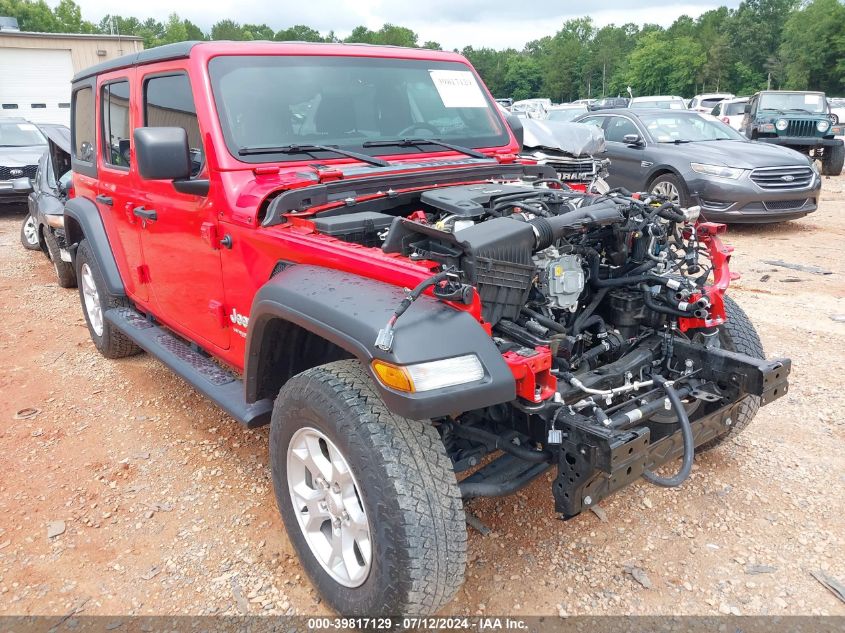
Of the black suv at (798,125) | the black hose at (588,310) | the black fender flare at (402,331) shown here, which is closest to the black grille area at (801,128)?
the black suv at (798,125)

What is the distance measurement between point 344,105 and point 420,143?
0.44 meters

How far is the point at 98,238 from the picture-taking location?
436cm

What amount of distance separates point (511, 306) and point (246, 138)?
156 centimetres

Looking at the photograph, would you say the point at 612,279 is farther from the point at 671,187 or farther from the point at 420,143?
the point at 671,187

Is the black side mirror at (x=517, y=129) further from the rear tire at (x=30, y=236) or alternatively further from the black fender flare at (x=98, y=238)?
the rear tire at (x=30, y=236)

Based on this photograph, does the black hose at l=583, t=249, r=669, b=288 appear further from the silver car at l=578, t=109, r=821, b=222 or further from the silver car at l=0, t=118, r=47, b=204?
the silver car at l=0, t=118, r=47, b=204

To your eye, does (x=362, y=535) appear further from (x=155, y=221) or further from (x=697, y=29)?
(x=697, y=29)

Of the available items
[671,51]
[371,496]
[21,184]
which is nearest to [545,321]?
[371,496]

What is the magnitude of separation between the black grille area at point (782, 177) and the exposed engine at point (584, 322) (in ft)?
20.1

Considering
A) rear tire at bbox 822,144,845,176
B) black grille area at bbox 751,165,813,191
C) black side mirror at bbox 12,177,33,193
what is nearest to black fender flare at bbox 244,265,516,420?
black grille area at bbox 751,165,813,191

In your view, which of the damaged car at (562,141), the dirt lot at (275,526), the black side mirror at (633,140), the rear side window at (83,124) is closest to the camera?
the dirt lot at (275,526)

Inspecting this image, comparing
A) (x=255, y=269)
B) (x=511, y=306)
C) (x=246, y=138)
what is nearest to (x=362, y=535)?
(x=511, y=306)

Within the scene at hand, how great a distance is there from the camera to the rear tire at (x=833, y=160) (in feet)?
45.3

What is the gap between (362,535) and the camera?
2209mm
